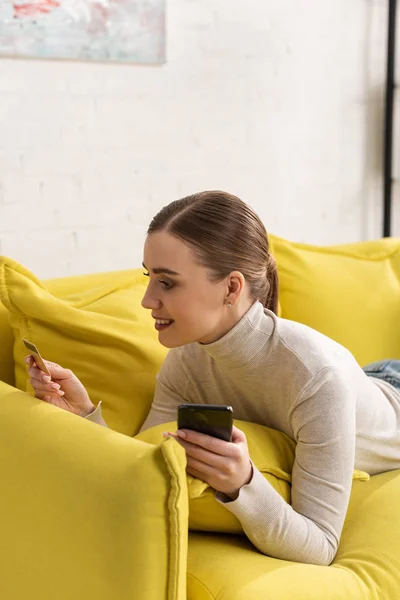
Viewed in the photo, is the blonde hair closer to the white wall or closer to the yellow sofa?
the yellow sofa

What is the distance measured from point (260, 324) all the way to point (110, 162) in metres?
1.39

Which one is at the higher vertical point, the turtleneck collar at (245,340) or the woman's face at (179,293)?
the woman's face at (179,293)

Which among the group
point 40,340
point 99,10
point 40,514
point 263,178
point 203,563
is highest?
point 99,10

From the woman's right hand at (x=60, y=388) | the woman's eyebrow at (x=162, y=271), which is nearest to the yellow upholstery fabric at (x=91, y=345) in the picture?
the woman's right hand at (x=60, y=388)

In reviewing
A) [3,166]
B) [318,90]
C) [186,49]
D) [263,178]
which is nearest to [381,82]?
[318,90]

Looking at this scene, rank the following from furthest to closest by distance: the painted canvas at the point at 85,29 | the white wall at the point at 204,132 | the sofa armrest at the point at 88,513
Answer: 1. the white wall at the point at 204,132
2. the painted canvas at the point at 85,29
3. the sofa armrest at the point at 88,513

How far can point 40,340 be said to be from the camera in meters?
1.84

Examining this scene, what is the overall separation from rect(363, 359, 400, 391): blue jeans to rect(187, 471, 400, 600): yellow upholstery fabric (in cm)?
44

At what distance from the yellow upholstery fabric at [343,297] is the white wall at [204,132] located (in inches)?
26.8

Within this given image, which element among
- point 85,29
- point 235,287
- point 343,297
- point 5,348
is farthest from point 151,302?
point 85,29

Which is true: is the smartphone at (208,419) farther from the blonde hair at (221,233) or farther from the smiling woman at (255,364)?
the blonde hair at (221,233)

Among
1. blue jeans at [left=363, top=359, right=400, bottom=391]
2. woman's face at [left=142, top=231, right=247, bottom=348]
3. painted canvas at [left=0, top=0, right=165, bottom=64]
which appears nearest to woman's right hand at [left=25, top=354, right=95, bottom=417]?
woman's face at [left=142, top=231, right=247, bottom=348]

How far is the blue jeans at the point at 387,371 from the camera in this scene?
2098 millimetres

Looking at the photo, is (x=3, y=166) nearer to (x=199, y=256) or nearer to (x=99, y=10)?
(x=99, y=10)
